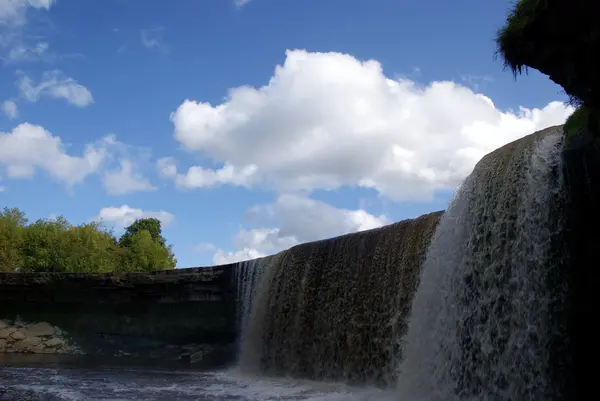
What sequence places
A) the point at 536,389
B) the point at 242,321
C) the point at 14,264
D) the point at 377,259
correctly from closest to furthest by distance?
the point at 536,389 < the point at 377,259 < the point at 242,321 < the point at 14,264

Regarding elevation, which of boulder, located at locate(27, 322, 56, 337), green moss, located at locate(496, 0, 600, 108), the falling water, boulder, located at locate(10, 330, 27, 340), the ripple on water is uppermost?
green moss, located at locate(496, 0, 600, 108)

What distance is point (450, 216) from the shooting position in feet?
35.7

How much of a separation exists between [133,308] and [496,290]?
1991cm

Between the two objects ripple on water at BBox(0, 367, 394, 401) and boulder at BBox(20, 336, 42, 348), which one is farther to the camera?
boulder at BBox(20, 336, 42, 348)

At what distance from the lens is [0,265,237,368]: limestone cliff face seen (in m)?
22.7

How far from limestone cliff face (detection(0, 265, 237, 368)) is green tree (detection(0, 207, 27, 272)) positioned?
348 inches

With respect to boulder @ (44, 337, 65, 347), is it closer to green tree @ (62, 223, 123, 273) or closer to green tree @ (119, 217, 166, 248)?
green tree @ (62, 223, 123, 273)

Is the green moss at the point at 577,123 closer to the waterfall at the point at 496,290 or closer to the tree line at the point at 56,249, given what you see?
the waterfall at the point at 496,290

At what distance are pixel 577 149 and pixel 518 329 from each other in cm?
279

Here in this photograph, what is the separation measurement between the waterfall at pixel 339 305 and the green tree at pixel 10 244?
74.8 ft

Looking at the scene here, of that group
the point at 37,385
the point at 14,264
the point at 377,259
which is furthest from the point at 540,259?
the point at 14,264

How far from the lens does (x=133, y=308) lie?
83.3 feet

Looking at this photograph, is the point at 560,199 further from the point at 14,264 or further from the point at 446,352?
the point at 14,264

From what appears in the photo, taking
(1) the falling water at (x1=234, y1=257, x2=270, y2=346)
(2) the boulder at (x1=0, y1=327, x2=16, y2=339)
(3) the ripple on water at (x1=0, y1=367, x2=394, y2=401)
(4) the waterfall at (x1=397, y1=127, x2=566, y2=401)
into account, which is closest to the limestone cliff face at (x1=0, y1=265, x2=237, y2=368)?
(2) the boulder at (x1=0, y1=327, x2=16, y2=339)
